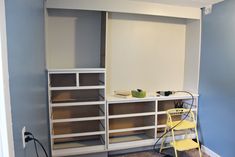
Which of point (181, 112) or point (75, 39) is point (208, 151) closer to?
point (181, 112)

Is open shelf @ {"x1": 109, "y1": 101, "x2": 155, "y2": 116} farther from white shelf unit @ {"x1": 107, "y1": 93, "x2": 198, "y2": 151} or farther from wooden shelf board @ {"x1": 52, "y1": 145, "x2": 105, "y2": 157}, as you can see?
wooden shelf board @ {"x1": 52, "y1": 145, "x2": 105, "y2": 157}

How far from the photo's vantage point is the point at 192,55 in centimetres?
302

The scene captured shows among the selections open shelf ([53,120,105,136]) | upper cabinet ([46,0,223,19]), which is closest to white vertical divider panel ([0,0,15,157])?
upper cabinet ([46,0,223,19])

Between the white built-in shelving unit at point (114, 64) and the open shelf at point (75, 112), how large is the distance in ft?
0.05

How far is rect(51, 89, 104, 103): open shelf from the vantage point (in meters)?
2.61

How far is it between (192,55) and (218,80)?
24.9 inches

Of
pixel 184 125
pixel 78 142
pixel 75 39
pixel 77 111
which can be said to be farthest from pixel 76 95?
pixel 184 125

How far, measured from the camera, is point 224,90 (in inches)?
97.5

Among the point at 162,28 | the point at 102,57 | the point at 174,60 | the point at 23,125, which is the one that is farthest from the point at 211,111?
the point at 23,125

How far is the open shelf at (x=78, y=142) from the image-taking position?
101 inches

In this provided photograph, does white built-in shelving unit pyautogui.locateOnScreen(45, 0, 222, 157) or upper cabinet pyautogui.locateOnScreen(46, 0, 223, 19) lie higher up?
upper cabinet pyautogui.locateOnScreen(46, 0, 223, 19)

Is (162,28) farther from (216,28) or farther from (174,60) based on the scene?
(216,28)

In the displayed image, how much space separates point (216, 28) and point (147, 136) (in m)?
1.90

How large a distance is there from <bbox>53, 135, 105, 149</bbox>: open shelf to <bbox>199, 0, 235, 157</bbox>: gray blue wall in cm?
162
